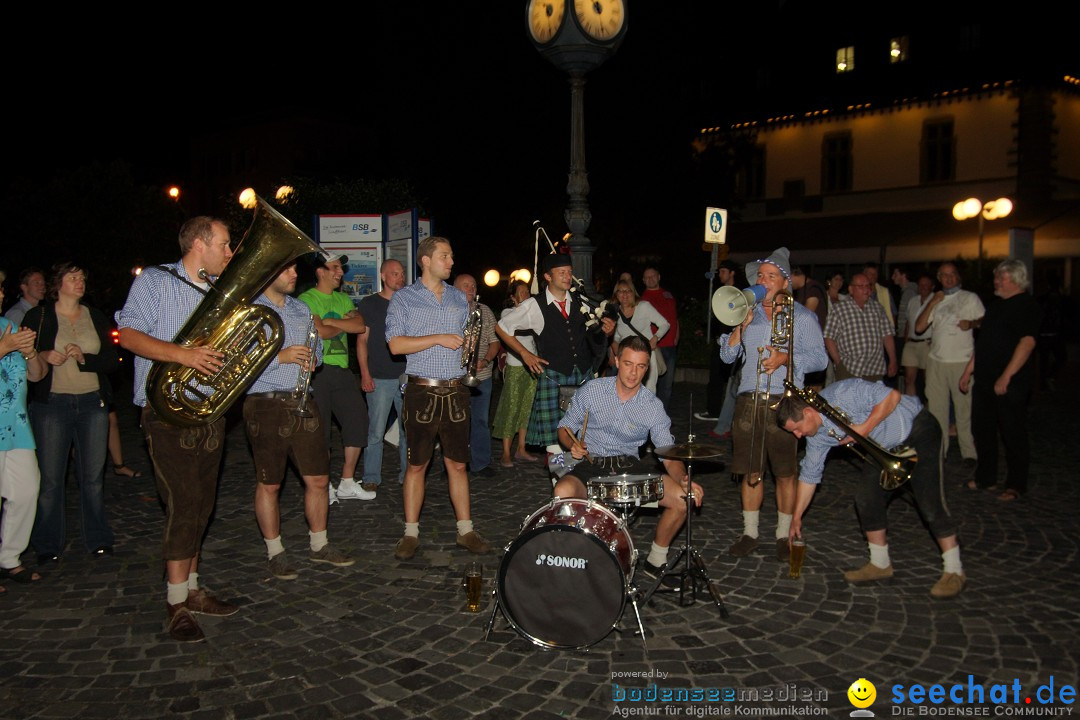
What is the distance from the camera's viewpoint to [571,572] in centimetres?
419

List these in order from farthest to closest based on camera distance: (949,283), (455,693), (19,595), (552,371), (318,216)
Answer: (318,216)
(949,283)
(552,371)
(19,595)
(455,693)

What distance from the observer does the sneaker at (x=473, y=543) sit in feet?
19.7

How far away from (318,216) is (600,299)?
19.9ft

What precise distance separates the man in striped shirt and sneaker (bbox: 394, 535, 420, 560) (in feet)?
8.96

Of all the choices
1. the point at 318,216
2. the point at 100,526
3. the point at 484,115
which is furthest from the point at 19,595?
the point at 484,115

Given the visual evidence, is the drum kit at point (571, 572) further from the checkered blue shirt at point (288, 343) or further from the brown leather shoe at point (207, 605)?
the checkered blue shirt at point (288, 343)

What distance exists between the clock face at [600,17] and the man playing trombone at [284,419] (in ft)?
14.7

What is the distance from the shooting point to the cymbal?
4438 mm

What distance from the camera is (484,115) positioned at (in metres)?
21.1

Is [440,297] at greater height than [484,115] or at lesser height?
lesser

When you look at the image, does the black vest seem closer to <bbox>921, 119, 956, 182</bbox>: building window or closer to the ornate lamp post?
the ornate lamp post

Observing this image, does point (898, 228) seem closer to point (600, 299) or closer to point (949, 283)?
point (949, 283)

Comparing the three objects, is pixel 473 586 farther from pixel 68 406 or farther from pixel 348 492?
pixel 68 406

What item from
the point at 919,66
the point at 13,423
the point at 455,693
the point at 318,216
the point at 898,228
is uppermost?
the point at 919,66
